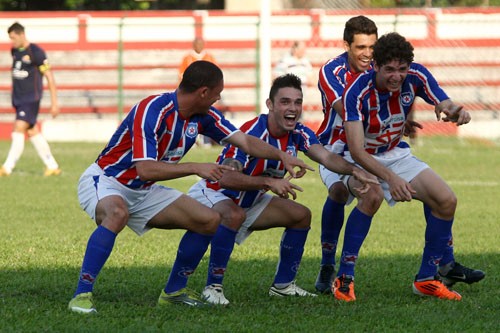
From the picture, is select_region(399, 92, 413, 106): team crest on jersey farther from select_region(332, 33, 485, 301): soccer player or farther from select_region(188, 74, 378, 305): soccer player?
select_region(188, 74, 378, 305): soccer player

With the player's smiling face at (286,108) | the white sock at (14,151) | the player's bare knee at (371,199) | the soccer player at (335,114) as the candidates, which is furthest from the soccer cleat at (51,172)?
the player's bare knee at (371,199)

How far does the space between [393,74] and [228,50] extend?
2126cm

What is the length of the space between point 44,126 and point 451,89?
10152 mm

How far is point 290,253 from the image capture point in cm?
750

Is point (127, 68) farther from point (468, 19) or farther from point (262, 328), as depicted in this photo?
point (262, 328)

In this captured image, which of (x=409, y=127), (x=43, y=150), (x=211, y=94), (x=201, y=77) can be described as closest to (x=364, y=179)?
(x=409, y=127)

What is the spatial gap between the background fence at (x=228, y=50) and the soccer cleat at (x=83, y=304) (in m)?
18.4

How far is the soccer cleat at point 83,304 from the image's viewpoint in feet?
21.4

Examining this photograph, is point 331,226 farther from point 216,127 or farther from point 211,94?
point 211,94

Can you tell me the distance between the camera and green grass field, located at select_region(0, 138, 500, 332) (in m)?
6.39

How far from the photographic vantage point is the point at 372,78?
290 inches

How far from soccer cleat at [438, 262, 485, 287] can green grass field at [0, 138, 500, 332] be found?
10 cm

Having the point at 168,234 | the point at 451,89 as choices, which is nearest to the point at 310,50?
the point at 451,89

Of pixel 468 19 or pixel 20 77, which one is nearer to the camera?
pixel 20 77
